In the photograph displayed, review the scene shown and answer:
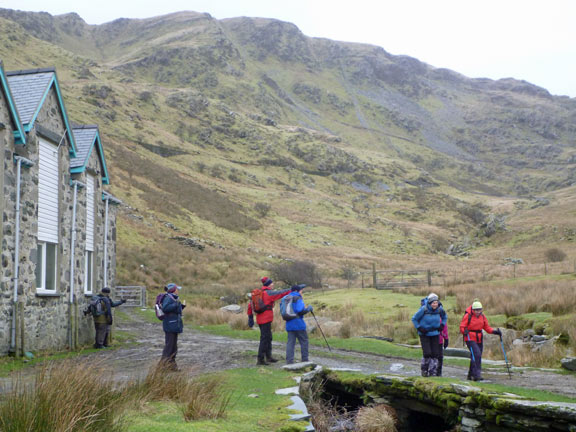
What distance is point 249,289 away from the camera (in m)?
40.0

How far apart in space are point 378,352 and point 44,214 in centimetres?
1105

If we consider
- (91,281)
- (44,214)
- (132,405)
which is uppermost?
(44,214)

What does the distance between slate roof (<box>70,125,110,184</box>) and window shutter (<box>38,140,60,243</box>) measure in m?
1.79

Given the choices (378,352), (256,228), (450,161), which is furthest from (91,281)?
(450,161)

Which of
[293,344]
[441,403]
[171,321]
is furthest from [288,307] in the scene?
[441,403]

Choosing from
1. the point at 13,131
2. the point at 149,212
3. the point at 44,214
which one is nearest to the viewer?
the point at 13,131

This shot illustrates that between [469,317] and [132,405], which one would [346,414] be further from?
[132,405]

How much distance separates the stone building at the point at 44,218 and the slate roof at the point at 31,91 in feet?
0.10

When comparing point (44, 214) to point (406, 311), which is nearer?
point (44, 214)

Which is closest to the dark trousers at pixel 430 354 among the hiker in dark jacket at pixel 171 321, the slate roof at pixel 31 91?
the hiker in dark jacket at pixel 171 321

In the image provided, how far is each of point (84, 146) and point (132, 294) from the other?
52.8ft

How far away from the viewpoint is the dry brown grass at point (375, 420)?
10.9 meters

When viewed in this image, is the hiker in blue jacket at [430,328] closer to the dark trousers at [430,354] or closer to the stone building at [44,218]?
the dark trousers at [430,354]

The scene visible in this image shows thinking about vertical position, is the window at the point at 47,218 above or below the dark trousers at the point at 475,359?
above
